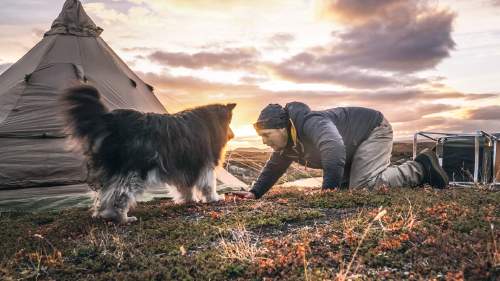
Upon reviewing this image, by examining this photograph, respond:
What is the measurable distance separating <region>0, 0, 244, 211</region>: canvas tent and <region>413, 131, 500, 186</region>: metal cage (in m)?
7.10

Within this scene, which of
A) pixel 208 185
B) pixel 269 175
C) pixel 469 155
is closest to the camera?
pixel 208 185

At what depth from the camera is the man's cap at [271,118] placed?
330 inches

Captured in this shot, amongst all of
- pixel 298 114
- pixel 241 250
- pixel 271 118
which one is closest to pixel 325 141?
pixel 298 114

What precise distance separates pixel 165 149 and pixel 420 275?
198 inches

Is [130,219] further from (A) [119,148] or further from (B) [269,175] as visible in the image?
(B) [269,175]

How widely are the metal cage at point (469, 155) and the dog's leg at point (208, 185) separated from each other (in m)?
7.98

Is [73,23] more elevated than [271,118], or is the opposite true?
[73,23]

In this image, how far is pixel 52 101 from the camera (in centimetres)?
1145

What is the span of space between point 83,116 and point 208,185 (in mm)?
2752

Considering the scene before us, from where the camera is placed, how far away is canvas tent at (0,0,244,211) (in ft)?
34.2

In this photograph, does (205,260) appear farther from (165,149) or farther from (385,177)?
(385,177)

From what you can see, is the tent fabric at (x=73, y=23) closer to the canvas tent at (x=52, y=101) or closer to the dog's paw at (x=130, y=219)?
the canvas tent at (x=52, y=101)

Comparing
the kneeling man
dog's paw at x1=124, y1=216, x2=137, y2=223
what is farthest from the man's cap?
dog's paw at x1=124, y1=216, x2=137, y2=223

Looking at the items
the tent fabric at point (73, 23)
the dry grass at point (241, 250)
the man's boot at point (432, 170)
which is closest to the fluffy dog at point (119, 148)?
the dry grass at point (241, 250)
